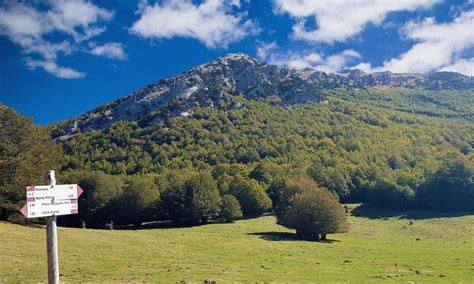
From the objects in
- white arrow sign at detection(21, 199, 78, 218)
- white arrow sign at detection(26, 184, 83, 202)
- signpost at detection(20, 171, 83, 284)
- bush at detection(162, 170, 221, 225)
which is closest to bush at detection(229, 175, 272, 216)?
bush at detection(162, 170, 221, 225)

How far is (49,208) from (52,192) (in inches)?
17.3

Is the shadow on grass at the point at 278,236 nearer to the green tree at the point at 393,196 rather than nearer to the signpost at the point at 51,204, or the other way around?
the green tree at the point at 393,196

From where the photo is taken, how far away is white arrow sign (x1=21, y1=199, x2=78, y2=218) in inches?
468

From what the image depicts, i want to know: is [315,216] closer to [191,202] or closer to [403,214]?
[191,202]

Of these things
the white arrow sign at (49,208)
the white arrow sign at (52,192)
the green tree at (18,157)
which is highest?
the green tree at (18,157)

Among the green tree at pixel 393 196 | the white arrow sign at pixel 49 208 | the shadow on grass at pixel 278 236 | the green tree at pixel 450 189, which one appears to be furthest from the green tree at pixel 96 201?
the white arrow sign at pixel 49 208

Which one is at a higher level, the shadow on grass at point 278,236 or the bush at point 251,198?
the bush at point 251,198

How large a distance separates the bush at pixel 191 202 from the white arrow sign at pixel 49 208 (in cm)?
8373

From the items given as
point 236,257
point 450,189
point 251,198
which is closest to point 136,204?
point 251,198

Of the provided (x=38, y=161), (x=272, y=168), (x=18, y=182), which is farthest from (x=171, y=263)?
(x=272, y=168)

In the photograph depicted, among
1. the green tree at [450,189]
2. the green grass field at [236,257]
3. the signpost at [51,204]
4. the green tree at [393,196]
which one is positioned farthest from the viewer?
the green tree at [393,196]

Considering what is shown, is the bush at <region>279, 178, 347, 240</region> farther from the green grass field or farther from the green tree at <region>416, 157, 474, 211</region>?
the green tree at <region>416, 157, 474, 211</region>

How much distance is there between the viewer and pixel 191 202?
96375 mm

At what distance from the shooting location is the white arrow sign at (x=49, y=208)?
1190 cm
